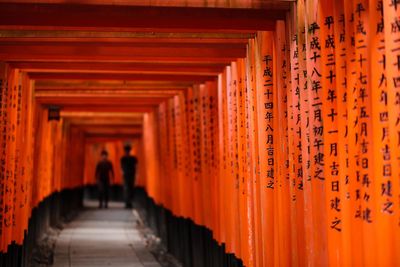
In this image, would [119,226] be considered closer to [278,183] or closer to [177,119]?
[177,119]

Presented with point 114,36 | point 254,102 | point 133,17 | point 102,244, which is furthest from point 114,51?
point 102,244

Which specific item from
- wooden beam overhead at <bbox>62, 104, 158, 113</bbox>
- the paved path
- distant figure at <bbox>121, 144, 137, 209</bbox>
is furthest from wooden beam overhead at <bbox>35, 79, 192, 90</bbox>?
distant figure at <bbox>121, 144, 137, 209</bbox>

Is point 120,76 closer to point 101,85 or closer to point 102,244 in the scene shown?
point 101,85

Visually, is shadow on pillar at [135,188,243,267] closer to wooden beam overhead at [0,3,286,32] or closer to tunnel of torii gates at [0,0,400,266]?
tunnel of torii gates at [0,0,400,266]

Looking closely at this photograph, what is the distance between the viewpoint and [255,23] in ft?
23.4

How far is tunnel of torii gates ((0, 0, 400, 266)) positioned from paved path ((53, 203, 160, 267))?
1498mm

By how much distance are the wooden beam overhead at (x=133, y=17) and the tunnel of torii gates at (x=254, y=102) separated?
0.02m

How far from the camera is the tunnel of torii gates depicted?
4672mm

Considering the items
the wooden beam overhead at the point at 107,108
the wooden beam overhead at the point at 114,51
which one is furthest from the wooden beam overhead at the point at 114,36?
the wooden beam overhead at the point at 107,108

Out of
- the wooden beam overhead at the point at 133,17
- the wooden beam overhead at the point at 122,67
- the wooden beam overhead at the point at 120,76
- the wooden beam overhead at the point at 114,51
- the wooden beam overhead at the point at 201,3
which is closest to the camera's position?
the wooden beam overhead at the point at 201,3

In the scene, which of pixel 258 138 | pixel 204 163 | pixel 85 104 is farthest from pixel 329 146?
pixel 85 104

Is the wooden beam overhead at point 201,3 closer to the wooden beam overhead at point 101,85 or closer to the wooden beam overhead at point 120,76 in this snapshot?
the wooden beam overhead at point 120,76

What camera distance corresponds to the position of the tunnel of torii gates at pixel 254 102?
4672mm

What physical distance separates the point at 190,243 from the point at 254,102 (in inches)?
221
